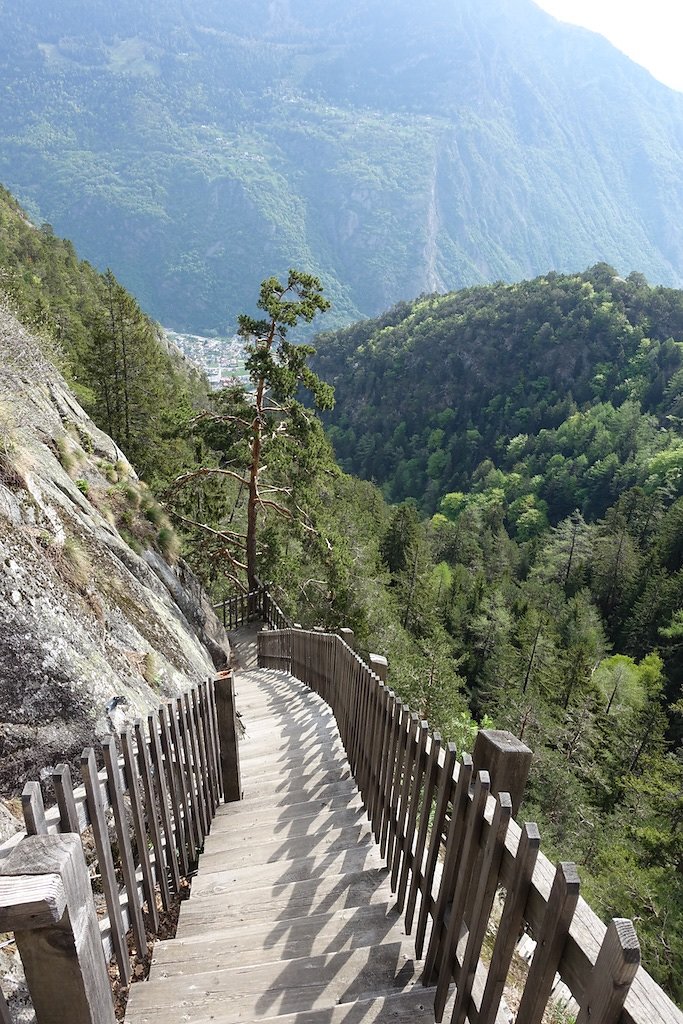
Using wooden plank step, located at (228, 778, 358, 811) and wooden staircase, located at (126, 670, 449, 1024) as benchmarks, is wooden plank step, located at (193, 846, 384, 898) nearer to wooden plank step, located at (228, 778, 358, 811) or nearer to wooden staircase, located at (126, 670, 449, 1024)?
wooden staircase, located at (126, 670, 449, 1024)

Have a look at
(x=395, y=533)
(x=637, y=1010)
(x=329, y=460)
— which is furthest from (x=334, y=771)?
(x=395, y=533)

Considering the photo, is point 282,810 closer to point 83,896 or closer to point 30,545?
point 30,545

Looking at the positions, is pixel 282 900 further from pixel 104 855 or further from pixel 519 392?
pixel 519 392

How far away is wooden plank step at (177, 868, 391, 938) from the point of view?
3.09 meters

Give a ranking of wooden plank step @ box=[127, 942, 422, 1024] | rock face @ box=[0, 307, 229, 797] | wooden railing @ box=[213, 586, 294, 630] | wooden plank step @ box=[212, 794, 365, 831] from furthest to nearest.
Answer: wooden railing @ box=[213, 586, 294, 630]
wooden plank step @ box=[212, 794, 365, 831]
rock face @ box=[0, 307, 229, 797]
wooden plank step @ box=[127, 942, 422, 1024]

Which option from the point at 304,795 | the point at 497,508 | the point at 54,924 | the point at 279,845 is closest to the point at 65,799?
the point at 54,924

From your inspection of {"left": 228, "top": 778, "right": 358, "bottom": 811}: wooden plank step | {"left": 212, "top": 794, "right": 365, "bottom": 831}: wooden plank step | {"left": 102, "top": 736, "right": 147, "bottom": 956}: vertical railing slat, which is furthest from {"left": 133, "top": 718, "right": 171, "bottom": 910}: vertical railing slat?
{"left": 228, "top": 778, "right": 358, "bottom": 811}: wooden plank step

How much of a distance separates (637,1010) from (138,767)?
2.22 m

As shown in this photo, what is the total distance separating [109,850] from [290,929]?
1180 millimetres

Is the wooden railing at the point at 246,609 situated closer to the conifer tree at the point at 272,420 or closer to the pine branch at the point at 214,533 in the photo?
the conifer tree at the point at 272,420

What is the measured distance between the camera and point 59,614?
391cm

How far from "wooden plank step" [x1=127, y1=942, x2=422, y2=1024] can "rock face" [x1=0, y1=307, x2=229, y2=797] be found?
43.1 inches

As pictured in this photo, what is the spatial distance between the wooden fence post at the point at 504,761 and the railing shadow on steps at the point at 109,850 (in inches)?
57.7

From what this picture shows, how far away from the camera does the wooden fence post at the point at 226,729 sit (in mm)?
4578
